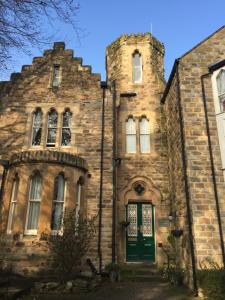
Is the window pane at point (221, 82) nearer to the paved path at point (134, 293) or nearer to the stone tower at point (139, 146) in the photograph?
the stone tower at point (139, 146)

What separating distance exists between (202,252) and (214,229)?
0.90m

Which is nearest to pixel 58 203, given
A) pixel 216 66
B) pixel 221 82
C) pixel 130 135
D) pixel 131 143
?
pixel 131 143

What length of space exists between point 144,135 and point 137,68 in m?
4.54

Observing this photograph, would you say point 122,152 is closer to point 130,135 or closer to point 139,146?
point 139,146

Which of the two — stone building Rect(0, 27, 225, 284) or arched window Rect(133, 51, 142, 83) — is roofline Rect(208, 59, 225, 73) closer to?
stone building Rect(0, 27, 225, 284)

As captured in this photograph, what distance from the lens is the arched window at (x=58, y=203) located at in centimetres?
1105

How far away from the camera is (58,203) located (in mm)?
11375

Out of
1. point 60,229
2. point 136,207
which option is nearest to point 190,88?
point 136,207

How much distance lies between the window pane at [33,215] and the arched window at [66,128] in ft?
11.9

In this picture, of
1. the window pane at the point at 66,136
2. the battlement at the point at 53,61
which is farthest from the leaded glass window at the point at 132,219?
the battlement at the point at 53,61

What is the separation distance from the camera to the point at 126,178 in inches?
546

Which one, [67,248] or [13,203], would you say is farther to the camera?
[13,203]

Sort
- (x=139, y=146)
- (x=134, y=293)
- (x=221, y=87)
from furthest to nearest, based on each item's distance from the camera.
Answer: (x=139, y=146)
(x=221, y=87)
(x=134, y=293)

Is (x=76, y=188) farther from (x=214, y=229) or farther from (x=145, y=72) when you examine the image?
(x=145, y=72)
